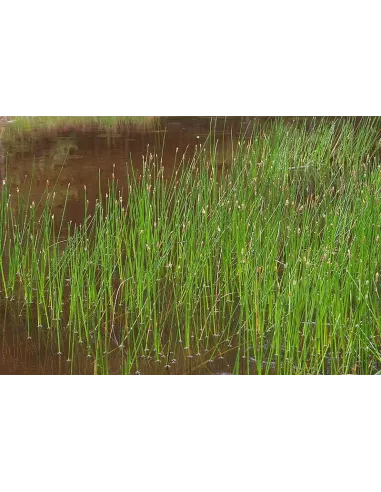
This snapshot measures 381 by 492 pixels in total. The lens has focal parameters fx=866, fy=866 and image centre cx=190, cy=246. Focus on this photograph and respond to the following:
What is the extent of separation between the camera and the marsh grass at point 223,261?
12.2ft

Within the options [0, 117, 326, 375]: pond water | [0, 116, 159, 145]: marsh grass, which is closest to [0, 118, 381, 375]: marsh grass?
[0, 117, 326, 375]: pond water

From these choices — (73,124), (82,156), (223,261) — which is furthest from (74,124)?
(223,261)

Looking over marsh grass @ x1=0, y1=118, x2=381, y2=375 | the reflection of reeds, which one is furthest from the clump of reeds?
marsh grass @ x1=0, y1=118, x2=381, y2=375

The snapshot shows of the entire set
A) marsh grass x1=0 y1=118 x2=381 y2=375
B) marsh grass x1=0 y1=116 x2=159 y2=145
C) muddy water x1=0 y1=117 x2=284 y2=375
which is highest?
marsh grass x1=0 y1=116 x2=159 y2=145

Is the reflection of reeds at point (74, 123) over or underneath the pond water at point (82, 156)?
over

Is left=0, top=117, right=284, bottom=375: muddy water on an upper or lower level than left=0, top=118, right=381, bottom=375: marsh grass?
upper

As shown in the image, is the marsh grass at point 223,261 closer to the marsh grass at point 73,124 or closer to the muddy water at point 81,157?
the muddy water at point 81,157

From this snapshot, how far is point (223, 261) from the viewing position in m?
3.78

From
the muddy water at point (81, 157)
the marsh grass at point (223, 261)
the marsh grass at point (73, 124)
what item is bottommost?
the marsh grass at point (223, 261)

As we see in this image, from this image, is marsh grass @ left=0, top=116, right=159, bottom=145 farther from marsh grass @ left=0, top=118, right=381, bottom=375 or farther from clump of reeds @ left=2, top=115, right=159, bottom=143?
marsh grass @ left=0, top=118, right=381, bottom=375

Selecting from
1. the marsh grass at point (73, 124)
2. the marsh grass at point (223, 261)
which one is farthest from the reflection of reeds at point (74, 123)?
the marsh grass at point (223, 261)

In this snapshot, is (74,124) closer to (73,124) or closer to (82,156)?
(73,124)

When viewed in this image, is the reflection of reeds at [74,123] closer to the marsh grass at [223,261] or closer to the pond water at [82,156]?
the pond water at [82,156]

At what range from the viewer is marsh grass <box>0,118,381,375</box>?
372cm
